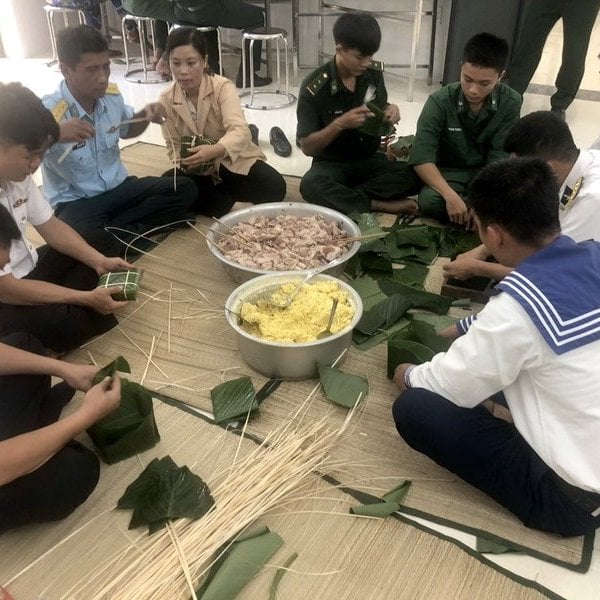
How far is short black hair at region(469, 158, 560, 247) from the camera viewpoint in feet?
4.37

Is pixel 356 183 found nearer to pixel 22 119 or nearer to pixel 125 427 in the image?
pixel 22 119

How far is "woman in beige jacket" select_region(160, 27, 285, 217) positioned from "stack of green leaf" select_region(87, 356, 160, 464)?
1.39 metres

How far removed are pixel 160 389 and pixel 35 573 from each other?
2.27ft

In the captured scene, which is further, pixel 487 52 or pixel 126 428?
pixel 487 52

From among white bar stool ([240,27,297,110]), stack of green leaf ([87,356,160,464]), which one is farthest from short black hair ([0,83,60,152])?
white bar stool ([240,27,297,110])

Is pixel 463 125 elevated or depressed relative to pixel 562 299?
depressed

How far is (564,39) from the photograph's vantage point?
13.5ft

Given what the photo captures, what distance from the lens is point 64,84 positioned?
248 centimetres

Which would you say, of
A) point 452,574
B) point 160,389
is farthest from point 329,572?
point 160,389

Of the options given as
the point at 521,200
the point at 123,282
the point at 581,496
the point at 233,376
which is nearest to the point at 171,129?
the point at 123,282

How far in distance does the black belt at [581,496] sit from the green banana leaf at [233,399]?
896 mm

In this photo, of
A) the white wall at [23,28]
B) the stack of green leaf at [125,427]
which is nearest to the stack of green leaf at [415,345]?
the stack of green leaf at [125,427]

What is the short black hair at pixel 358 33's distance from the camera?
2586mm

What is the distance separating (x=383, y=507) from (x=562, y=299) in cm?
72
